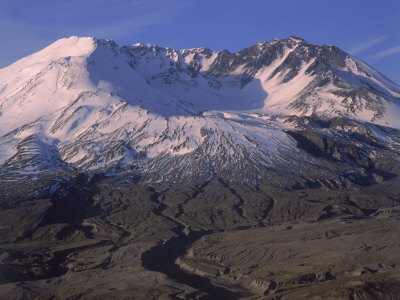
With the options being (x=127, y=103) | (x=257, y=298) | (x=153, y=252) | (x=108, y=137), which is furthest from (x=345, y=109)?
(x=257, y=298)

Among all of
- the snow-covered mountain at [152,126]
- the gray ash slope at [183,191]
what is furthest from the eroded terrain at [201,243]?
the snow-covered mountain at [152,126]

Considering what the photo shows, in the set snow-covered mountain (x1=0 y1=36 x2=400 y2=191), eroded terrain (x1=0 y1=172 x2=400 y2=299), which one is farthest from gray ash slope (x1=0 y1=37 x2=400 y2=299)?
snow-covered mountain (x1=0 y1=36 x2=400 y2=191)

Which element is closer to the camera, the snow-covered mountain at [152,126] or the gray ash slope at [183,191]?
the gray ash slope at [183,191]

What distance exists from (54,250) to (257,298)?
34.1 m

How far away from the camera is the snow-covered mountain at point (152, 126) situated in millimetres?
112875

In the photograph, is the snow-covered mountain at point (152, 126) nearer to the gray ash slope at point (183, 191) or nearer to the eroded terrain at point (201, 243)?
A: the gray ash slope at point (183, 191)

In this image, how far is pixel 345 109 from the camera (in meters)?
171

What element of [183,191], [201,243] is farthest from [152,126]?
[201,243]

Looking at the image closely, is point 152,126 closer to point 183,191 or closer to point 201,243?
point 183,191

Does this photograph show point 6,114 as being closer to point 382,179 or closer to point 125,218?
point 125,218

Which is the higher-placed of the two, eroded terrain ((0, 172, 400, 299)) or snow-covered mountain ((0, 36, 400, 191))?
snow-covered mountain ((0, 36, 400, 191))

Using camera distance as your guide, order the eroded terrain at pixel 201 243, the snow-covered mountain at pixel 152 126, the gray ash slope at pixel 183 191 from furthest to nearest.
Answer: the snow-covered mountain at pixel 152 126, the gray ash slope at pixel 183 191, the eroded terrain at pixel 201 243

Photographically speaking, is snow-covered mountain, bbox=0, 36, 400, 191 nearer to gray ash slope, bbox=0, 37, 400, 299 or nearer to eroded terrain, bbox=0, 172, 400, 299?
gray ash slope, bbox=0, 37, 400, 299

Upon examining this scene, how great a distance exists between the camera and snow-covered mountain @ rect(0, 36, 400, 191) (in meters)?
113
